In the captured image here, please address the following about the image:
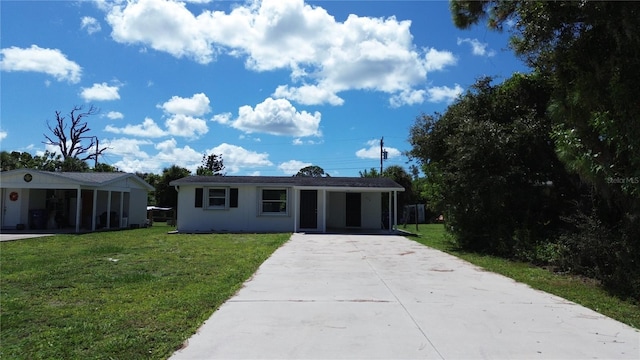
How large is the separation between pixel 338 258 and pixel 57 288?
6604 millimetres

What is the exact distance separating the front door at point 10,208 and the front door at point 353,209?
16851 millimetres

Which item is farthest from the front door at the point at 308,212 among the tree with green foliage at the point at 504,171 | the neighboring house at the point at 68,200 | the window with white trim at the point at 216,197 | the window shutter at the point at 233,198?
the neighboring house at the point at 68,200

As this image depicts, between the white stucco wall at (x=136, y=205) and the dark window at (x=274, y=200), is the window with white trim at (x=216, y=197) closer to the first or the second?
the dark window at (x=274, y=200)

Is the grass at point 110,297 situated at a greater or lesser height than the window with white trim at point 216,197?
lesser

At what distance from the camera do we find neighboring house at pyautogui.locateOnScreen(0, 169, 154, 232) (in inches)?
874

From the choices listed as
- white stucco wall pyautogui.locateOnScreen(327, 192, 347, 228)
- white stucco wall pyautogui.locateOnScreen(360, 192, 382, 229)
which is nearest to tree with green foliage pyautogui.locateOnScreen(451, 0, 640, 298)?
white stucco wall pyautogui.locateOnScreen(360, 192, 382, 229)

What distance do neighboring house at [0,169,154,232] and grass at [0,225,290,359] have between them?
9.90 meters

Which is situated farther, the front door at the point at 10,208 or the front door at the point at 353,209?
the front door at the point at 353,209

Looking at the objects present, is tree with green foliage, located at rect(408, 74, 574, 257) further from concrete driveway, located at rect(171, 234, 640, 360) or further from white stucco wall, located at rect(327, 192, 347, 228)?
white stucco wall, located at rect(327, 192, 347, 228)

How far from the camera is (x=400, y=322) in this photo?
225 inches

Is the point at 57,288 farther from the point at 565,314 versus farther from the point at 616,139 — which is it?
the point at 616,139

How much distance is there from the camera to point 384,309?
6.41 meters

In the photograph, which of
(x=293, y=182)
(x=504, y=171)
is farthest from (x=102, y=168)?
(x=504, y=171)

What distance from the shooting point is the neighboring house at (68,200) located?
22188mm
